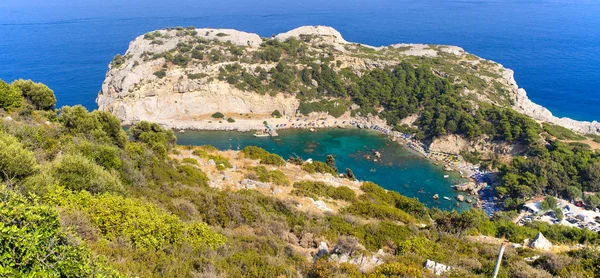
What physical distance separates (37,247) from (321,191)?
17170 millimetres

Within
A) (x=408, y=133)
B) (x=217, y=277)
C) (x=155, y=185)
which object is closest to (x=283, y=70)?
(x=408, y=133)

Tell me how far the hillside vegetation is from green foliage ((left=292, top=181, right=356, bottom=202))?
0.10m

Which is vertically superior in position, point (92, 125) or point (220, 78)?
point (92, 125)

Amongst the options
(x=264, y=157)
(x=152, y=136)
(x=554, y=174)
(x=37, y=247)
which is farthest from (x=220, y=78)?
(x=37, y=247)

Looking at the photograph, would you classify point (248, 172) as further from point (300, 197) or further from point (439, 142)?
point (439, 142)

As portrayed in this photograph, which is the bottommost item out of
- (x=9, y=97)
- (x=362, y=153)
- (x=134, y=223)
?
(x=362, y=153)

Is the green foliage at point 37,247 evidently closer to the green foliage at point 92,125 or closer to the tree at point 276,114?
the green foliage at point 92,125

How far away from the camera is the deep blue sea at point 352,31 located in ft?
268

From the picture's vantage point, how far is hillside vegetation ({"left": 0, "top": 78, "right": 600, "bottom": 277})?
6898 millimetres

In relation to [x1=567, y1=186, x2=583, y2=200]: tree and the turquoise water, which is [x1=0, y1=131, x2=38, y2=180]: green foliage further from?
[x1=567, y1=186, x2=583, y2=200]: tree

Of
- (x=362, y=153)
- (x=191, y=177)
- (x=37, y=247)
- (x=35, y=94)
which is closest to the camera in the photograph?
(x=37, y=247)

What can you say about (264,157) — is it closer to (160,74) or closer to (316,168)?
(316,168)

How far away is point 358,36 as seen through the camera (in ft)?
421

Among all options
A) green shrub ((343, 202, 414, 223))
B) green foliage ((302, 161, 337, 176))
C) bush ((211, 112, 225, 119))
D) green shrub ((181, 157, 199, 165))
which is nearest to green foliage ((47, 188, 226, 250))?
green shrub ((343, 202, 414, 223))
